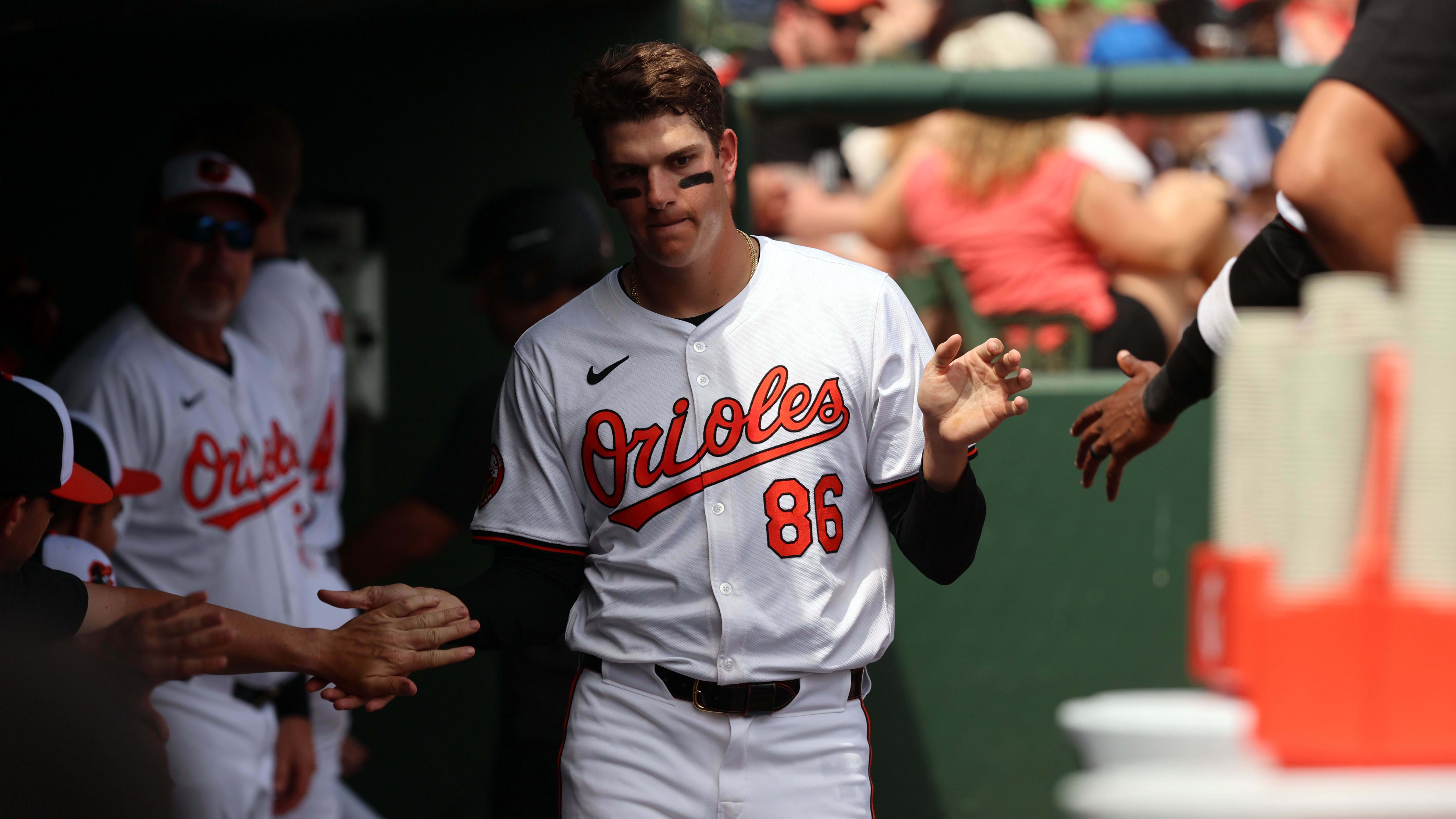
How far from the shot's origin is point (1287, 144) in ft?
5.64

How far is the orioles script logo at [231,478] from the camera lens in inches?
128

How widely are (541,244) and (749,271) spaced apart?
1.18 m

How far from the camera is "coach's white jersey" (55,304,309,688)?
3.17 metres

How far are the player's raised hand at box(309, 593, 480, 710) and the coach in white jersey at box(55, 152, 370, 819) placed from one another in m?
1.05

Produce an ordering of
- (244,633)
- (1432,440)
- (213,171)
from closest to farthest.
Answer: (1432,440) → (244,633) → (213,171)

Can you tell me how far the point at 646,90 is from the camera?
2.23 metres

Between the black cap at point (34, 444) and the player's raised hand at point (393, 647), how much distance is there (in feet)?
1.79

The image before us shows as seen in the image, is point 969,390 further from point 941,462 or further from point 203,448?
point 203,448

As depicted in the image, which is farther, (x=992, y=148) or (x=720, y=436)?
(x=992, y=148)

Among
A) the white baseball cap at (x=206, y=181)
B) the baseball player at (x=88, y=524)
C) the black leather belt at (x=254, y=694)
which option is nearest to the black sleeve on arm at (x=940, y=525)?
the baseball player at (x=88, y=524)

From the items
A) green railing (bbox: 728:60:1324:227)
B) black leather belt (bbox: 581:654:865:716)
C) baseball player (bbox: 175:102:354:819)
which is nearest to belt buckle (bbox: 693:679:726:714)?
black leather belt (bbox: 581:654:865:716)

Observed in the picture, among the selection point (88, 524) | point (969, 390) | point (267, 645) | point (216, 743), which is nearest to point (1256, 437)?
point (969, 390)

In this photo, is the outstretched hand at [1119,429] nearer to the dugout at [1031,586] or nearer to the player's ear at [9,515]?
the dugout at [1031,586]

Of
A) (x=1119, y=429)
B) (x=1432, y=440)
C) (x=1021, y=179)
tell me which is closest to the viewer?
(x=1432, y=440)
